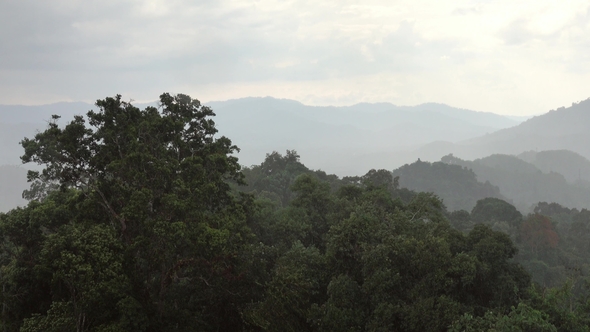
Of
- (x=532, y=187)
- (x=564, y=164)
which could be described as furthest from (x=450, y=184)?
(x=564, y=164)

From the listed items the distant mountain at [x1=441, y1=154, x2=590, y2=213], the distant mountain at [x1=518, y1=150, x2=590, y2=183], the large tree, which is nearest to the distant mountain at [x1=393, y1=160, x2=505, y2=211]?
the distant mountain at [x1=441, y1=154, x2=590, y2=213]

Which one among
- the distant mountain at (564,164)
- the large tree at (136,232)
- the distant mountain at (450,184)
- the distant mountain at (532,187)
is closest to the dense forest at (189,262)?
the large tree at (136,232)

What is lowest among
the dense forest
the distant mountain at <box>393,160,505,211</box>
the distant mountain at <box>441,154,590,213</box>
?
the distant mountain at <box>441,154,590,213</box>

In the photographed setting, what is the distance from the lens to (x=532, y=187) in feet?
405

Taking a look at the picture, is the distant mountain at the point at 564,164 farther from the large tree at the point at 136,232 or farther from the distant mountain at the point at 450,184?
the large tree at the point at 136,232

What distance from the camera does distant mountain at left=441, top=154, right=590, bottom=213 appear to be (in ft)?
371

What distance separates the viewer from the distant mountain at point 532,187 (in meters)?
113

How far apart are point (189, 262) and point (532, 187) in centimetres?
13460

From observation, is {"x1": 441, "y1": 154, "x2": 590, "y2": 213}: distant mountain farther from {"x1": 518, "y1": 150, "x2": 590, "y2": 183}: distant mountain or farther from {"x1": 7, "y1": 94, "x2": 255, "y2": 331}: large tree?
{"x1": 7, "y1": 94, "x2": 255, "y2": 331}: large tree

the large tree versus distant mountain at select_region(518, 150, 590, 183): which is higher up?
the large tree

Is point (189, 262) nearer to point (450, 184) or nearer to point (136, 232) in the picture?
point (136, 232)

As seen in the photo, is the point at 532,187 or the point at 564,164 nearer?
the point at 532,187

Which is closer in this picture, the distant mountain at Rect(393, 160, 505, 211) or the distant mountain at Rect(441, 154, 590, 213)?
the distant mountain at Rect(393, 160, 505, 211)

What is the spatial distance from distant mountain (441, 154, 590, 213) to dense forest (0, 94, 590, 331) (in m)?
102
